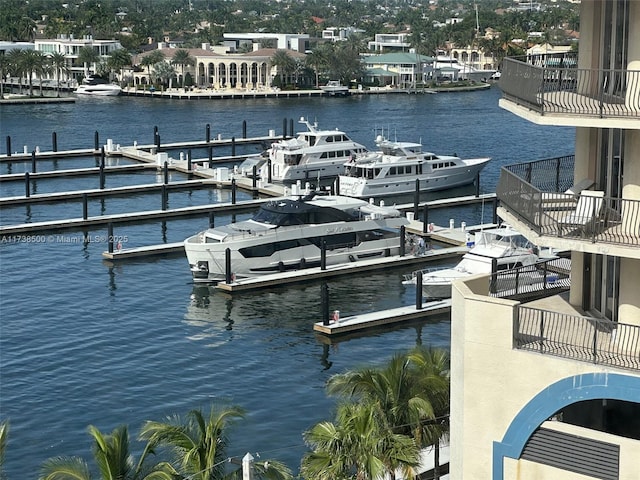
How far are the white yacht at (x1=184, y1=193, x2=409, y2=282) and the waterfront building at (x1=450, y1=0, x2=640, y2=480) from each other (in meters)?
32.5

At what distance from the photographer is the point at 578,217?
61.7 ft

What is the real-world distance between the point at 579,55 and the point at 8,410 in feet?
76.6

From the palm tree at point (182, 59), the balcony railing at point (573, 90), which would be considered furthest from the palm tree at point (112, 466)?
the palm tree at point (182, 59)

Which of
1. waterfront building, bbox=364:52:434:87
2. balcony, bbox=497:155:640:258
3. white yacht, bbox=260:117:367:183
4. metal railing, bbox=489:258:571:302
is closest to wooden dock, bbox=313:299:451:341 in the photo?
metal railing, bbox=489:258:571:302

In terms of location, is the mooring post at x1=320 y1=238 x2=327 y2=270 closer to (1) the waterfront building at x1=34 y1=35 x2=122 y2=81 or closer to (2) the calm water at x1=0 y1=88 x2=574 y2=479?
(2) the calm water at x1=0 y1=88 x2=574 y2=479

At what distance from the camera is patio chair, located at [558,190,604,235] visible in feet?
61.1

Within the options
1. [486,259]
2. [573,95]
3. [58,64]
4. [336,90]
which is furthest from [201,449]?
[58,64]

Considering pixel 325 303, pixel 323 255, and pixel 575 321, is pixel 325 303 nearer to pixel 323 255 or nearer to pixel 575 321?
pixel 323 255

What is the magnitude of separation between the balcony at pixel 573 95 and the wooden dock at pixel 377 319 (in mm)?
24565

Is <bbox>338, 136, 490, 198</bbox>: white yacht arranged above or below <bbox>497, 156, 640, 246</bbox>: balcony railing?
below

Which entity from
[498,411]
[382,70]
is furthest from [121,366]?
[382,70]

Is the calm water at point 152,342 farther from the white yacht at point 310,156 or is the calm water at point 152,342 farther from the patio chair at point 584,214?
the patio chair at point 584,214

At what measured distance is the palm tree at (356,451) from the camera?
22984 mm

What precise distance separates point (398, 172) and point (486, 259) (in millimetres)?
28133
